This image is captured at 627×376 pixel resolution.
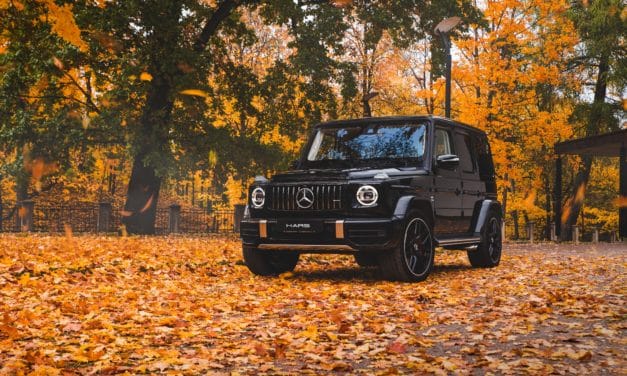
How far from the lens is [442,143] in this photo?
35.9 feet

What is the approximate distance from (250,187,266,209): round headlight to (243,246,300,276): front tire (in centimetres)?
62

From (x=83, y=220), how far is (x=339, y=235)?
26369mm

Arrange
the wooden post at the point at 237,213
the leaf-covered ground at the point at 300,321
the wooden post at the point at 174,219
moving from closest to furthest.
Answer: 1. the leaf-covered ground at the point at 300,321
2. the wooden post at the point at 174,219
3. the wooden post at the point at 237,213

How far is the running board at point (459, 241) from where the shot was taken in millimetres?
10284

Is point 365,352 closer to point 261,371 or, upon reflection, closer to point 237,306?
point 261,371

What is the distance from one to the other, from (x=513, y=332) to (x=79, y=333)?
364 centimetres

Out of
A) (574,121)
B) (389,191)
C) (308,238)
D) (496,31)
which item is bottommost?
(308,238)

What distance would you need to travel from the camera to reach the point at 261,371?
4887 mm

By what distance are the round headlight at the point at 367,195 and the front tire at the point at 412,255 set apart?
55 cm

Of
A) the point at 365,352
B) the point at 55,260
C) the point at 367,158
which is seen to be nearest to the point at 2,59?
the point at 55,260

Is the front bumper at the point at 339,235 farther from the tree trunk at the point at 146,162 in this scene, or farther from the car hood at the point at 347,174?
the tree trunk at the point at 146,162

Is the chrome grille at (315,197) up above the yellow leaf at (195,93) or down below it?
below

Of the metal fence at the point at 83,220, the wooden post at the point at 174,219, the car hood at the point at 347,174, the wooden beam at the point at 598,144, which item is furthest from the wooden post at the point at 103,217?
the car hood at the point at 347,174

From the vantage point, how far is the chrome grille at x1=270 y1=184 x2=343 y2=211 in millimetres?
9297
